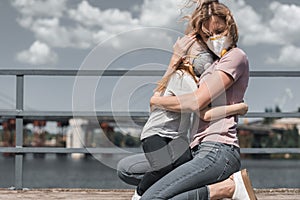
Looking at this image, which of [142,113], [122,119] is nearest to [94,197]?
[142,113]

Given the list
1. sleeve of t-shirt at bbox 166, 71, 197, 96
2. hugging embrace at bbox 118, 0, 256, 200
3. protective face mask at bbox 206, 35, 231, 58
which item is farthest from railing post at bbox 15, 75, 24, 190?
protective face mask at bbox 206, 35, 231, 58

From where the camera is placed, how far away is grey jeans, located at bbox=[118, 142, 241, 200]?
269 centimetres

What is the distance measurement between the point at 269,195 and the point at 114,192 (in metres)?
1.23

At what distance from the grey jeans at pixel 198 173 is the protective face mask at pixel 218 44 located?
40 centimetres

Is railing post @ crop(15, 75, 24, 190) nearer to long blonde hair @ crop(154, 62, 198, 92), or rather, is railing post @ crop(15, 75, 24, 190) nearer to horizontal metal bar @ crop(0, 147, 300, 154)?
horizontal metal bar @ crop(0, 147, 300, 154)

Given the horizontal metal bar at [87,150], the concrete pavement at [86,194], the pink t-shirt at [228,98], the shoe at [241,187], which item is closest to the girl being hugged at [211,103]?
the pink t-shirt at [228,98]

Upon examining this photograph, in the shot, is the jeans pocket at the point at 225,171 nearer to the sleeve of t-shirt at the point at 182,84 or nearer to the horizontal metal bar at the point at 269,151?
the sleeve of t-shirt at the point at 182,84

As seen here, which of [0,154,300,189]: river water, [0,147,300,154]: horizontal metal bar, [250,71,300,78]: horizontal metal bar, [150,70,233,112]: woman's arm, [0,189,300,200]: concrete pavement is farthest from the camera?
[0,154,300,189]: river water

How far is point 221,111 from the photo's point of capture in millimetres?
2678

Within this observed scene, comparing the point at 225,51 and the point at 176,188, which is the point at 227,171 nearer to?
the point at 176,188

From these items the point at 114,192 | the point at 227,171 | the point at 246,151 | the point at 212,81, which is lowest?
the point at 114,192

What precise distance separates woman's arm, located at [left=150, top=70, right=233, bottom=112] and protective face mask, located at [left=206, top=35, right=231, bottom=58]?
99 mm

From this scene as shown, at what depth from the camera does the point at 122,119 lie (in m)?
3.34

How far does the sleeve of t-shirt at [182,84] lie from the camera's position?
8.95 ft
